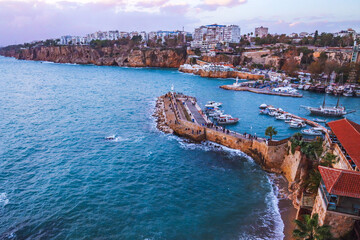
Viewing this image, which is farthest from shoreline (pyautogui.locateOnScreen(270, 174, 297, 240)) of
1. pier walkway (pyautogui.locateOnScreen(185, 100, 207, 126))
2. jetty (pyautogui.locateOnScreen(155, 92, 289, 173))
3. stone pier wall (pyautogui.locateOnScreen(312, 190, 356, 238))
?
pier walkway (pyautogui.locateOnScreen(185, 100, 207, 126))

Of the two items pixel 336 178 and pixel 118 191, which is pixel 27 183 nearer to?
pixel 118 191

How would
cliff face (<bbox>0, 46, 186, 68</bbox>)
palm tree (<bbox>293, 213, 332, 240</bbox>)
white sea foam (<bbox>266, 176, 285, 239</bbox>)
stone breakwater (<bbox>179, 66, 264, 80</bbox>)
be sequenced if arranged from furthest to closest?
cliff face (<bbox>0, 46, 186, 68</bbox>) < stone breakwater (<bbox>179, 66, 264, 80</bbox>) < white sea foam (<bbox>266, 176, 285, 239</bbox>) < palm tree (<bbox>293, 213, 332, 240</bbox>)

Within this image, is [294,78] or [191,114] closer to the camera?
[191,114]

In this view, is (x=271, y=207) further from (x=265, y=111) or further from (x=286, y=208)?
(x=265, y=111)

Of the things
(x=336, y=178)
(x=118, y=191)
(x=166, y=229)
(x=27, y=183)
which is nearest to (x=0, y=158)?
(x=27, y=183)

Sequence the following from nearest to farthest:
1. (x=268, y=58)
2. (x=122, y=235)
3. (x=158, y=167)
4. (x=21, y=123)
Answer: (x=122, y=235) → (x=158, y=167) → (x=21, y=123) → (x=268, y=58)

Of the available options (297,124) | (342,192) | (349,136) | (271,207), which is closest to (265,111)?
(297,124)

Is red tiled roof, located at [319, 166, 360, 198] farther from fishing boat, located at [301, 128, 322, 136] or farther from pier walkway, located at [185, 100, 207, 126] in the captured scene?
fishing boat, located at [301, 128, 322, 136]

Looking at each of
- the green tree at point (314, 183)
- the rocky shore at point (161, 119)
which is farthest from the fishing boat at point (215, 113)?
the green tree at point (314, 183)
